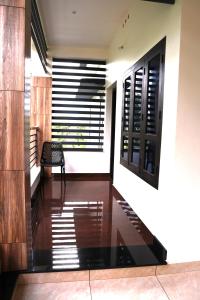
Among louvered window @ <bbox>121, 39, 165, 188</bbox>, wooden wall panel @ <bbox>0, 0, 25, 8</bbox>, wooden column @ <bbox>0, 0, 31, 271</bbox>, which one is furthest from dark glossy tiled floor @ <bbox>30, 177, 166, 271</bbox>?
wooden wall panel @ <bbox>0, 0, 25, 8</bbox>

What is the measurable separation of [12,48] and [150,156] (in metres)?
1.77

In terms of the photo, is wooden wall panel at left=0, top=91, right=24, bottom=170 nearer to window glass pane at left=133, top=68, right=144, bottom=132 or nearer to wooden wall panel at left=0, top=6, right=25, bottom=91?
wooden wall panel at left=0, top=6, right=25, bottom=91

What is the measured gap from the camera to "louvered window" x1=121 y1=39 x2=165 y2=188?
249 cm

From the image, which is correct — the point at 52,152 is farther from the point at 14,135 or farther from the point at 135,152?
the point at 14,135

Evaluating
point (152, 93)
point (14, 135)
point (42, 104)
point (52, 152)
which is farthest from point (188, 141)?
point (42, 104)

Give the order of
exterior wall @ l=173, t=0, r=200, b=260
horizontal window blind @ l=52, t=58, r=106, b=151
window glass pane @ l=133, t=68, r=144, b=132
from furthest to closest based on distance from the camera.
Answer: horizontal window blind @ l=52, t=58, r=106, b=151
window glass pane @ l=133, t=68, r=144, b=132
exterior wall @ l=173, t=0, r=200, b=260

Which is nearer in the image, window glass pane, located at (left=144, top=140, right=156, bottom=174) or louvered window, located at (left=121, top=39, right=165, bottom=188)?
louvered window, located at (left=121, top=39, right=165, bottom=188)

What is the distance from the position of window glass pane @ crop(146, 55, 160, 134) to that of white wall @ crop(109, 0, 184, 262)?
23 cm

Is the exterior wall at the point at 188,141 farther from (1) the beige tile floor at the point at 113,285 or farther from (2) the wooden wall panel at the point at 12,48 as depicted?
(2) the wooden wall panel at the point at 12,48

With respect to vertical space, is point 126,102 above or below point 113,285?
above

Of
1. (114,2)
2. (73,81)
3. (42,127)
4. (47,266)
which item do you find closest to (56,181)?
(42,127)

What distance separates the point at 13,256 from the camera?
189 centimetres

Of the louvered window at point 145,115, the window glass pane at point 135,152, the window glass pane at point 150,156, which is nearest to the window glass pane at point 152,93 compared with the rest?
the louvered window at point 145,115

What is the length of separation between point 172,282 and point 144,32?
8.97 ft
